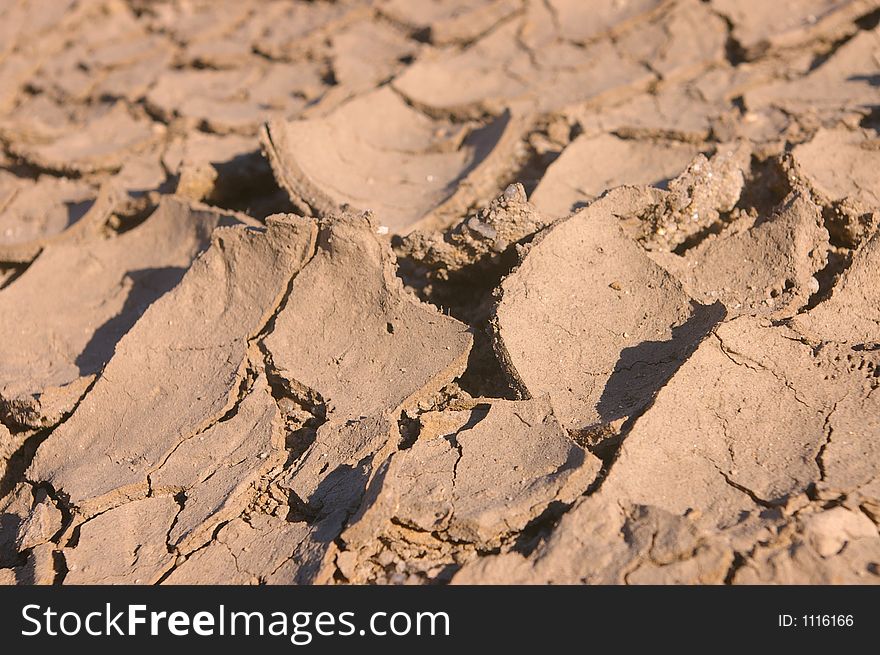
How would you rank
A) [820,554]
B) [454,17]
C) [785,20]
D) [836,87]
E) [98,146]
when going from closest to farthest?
[820,554]
[836,87]
[785,20]
[98,146]
[454,17]

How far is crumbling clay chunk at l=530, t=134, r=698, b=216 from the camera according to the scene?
10.0ft

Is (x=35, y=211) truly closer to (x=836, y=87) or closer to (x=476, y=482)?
(x=476, y=482)

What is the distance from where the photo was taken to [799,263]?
252 centimetres

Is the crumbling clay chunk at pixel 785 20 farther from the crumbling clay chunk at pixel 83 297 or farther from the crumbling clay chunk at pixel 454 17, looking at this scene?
the crumbling clay chunk at pixel 83 297

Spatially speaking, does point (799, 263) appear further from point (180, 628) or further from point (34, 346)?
point (34, 346)

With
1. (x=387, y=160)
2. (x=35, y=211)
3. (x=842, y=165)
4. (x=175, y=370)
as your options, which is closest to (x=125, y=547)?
(x=175, y=370)

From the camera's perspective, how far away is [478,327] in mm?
2707

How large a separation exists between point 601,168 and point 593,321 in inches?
37.8

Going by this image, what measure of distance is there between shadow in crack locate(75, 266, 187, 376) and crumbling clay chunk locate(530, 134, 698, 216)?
4.31ft

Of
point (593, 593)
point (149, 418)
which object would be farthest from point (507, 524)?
point (149, 418)

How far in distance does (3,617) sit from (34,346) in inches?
46.5

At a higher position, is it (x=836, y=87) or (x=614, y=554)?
(x=614, y=554)

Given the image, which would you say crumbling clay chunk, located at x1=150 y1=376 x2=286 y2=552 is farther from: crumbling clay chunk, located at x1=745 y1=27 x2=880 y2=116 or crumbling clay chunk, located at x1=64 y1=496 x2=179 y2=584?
crumbling clay chunk, located at x1=745 y1=27 x2=880 y2=116

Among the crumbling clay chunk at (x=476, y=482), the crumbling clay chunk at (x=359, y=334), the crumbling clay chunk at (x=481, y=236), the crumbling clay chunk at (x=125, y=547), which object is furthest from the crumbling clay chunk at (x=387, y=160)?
the crumbling clay chunk at (x=125, y=547)
